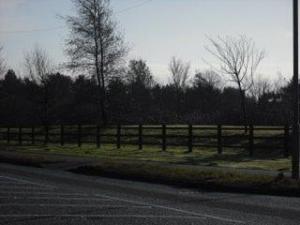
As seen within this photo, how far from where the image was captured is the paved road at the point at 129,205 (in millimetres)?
10859

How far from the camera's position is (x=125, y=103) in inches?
2258

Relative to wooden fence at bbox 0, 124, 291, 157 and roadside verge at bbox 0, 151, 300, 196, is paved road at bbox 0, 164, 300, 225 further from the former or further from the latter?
wooden fence at bbox 0, 124, 291, 157

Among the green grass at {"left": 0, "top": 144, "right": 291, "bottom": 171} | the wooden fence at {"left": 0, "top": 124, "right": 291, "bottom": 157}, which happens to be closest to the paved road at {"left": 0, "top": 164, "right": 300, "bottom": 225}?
the green grass at {"left": 0, "top": 144, "right": 291, "bottom": 171}

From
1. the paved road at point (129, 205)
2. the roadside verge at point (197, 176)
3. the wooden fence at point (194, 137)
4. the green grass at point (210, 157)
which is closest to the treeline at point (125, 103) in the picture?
the wooden fence at point (194, 137)

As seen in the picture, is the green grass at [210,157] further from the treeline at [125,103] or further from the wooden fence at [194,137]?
the treeline at [125,103]

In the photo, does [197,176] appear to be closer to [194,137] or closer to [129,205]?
[129,205]

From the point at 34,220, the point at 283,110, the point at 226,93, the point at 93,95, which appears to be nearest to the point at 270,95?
the point at 283,110

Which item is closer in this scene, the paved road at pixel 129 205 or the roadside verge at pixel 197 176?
the paved road at pixel 129 205

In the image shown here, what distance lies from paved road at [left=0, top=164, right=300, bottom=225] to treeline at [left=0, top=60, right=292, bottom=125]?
105 feet

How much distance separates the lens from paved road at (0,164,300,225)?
10.9 m

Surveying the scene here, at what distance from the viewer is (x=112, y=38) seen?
52.8 metres

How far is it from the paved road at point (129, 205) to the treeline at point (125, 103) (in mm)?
31953

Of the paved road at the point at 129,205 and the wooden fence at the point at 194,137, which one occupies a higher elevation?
the wooden fence at the point at 194,137

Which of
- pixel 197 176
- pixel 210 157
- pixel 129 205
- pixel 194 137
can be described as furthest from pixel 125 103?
pixel 129 205
